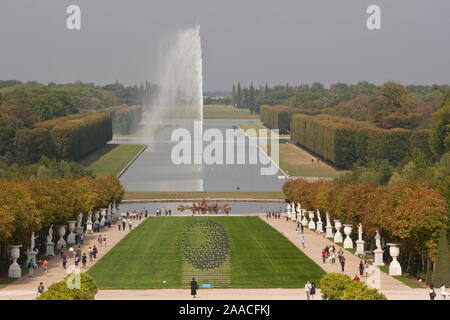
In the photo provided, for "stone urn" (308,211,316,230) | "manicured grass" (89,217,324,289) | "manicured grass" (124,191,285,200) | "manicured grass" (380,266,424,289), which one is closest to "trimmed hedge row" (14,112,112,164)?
"manicured grass" (124,191,285,200)

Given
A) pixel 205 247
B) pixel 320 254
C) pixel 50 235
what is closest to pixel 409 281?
pixel 205 247

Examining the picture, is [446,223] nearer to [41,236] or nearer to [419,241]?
[419,241]

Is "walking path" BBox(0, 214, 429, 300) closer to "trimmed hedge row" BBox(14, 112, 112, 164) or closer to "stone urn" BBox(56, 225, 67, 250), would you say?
"stone urn" BBox(56, 225, 67, 250)

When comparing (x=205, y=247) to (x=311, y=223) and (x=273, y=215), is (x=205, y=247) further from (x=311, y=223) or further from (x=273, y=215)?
(x=273, y=215)

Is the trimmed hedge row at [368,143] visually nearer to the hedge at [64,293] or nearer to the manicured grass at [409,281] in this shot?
the manicured grass at [409,281]

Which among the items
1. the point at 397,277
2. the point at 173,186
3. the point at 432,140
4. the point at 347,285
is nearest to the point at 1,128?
the point at 173,186

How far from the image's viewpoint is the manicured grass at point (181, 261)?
134 feet

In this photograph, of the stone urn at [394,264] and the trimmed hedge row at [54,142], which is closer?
the stone urn at [394,264]

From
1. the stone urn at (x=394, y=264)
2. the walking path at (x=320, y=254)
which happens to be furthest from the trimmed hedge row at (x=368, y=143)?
the stone urn at (x=394, y=264)

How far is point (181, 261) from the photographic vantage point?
157ft

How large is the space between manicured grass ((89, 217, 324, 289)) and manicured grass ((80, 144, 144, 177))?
1677 inches

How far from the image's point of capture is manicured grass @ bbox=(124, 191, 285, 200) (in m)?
88.1

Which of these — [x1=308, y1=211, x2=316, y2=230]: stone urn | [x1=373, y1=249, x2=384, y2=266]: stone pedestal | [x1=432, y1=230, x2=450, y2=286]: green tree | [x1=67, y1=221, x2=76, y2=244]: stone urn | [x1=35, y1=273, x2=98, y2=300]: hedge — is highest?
[x1=35, y1=273, x2=98, y2=300]: hedge

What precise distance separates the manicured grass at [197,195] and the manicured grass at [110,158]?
1582 centimetres
